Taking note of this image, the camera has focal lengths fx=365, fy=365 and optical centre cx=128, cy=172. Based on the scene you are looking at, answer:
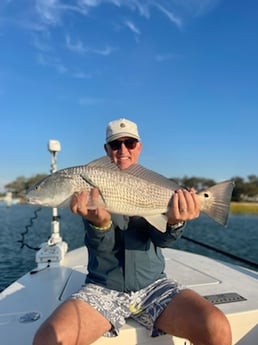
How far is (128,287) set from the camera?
3.01m

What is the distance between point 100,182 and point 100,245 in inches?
24.2

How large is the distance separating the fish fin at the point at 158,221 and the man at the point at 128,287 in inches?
2.6

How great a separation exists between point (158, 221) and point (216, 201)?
19.6 inches

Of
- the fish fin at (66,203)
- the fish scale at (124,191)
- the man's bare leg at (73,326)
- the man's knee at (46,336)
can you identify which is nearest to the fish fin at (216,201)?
the fish scale at (124,191)

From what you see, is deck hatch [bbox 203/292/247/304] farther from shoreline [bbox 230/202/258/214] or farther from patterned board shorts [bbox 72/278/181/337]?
shoreline [bbox 230/202/258/214]

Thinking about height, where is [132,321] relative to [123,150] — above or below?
below

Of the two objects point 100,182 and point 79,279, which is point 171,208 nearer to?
point 100,182

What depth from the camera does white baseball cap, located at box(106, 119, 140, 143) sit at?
10.7 feet

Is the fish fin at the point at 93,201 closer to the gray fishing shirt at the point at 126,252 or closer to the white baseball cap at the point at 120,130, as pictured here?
the gray fishing shirt at the point at 126,252

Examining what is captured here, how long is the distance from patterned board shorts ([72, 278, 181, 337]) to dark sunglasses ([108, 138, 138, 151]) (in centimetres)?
122

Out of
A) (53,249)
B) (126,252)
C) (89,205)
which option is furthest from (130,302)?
(53,249)

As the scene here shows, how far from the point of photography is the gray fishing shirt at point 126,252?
9.87 feet

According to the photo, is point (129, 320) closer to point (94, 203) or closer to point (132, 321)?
point (132, 321)

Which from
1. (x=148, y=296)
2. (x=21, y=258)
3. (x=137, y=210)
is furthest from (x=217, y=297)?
(x=21, y=258)
